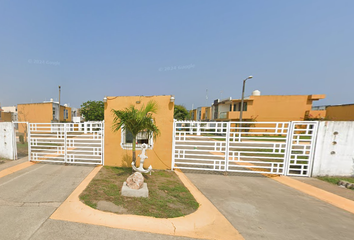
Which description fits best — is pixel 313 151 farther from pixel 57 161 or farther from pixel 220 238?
pixel 57 161

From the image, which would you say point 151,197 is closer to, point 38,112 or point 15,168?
point 15,168

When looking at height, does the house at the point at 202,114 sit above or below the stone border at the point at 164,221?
above

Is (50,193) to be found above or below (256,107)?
below

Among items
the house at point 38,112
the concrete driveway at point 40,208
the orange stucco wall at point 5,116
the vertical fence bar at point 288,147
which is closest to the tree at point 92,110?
the house at point 38,112

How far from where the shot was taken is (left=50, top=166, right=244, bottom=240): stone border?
2.46m

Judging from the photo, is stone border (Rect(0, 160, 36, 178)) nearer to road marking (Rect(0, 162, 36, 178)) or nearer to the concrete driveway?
road marking (Rect(0, 162, 36, 178))

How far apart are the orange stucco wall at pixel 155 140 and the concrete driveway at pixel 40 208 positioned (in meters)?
1.26

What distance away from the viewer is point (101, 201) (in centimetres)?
322

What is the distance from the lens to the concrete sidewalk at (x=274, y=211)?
2602mm

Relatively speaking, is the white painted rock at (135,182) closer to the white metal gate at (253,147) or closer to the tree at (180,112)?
the white metal gate at (253,147)

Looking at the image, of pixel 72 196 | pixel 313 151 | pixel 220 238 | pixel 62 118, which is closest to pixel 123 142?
pixel 72 196

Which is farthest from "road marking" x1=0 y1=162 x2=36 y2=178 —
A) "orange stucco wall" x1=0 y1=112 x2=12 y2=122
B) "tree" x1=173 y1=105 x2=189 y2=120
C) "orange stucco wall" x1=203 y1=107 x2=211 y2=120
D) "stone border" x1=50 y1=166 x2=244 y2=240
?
"orange stucco wall" x1=0 y1=112 x2=12 y2=122

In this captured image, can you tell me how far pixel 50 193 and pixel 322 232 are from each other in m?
6.81

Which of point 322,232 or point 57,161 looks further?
point 57,161
